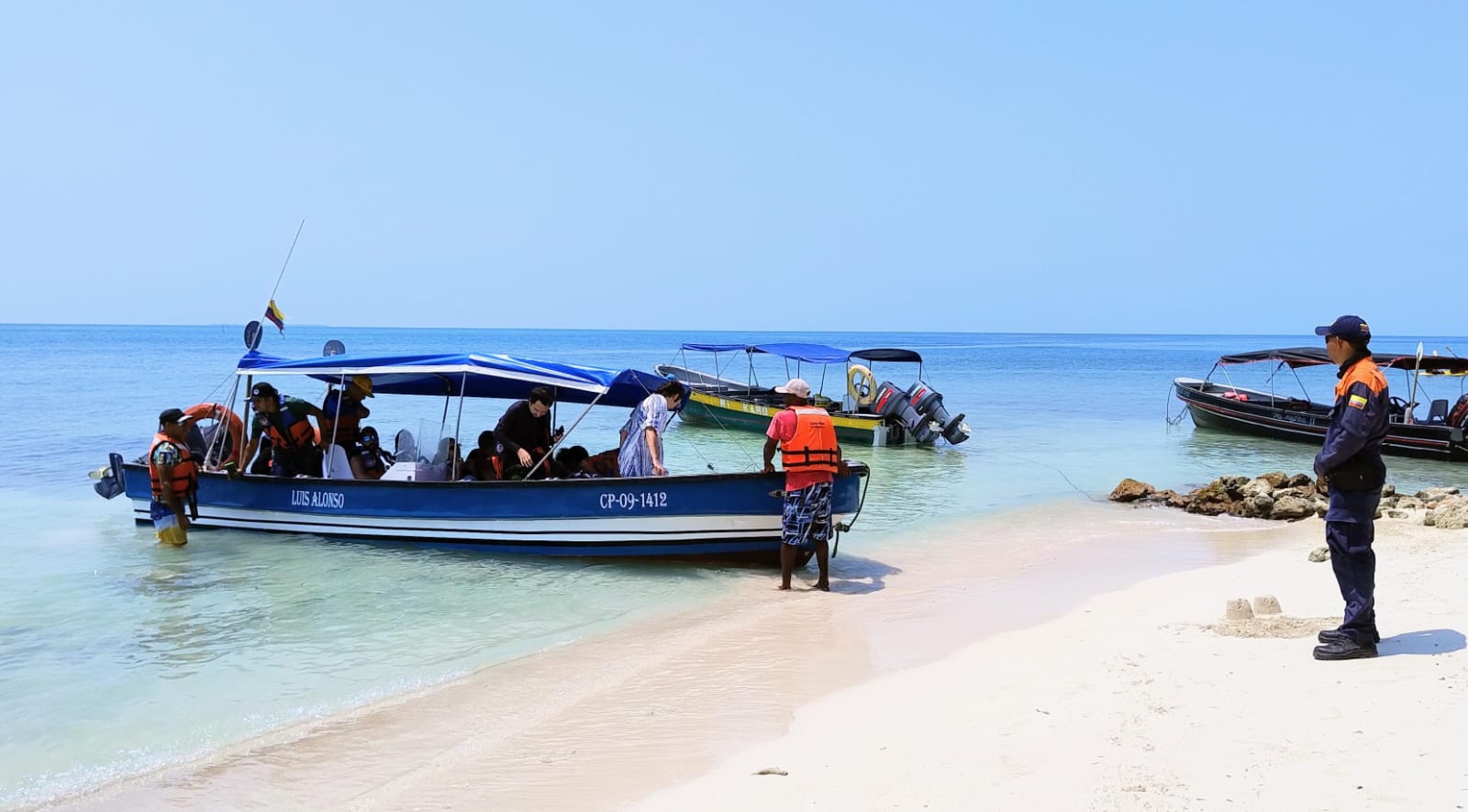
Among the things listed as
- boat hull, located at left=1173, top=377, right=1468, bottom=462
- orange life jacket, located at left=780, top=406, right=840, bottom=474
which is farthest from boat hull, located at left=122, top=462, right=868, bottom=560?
boat hull, located at left=1173, top=377, right=1468, bottom=462

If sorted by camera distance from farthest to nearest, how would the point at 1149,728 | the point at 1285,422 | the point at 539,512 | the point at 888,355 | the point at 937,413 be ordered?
→ the point at 888,355 < the point at 1285,422 < the point at 937,413 < the point at 539,512 < the point at 1149,728

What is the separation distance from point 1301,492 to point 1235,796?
37.4 ft

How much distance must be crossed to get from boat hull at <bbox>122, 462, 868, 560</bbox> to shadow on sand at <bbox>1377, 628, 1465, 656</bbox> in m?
4.34

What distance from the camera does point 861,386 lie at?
78.0ft

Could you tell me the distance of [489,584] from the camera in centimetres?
943

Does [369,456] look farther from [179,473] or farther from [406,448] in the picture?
[179,473]

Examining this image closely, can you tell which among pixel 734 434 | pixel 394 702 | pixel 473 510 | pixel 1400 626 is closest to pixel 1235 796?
pixel 1400 626

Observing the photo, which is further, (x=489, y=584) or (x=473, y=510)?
(x=473, y=510)

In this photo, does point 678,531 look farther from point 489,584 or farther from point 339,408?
point 339,408

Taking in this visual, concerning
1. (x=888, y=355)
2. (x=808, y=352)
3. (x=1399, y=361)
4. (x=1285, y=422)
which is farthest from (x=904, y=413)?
(x=1399, y=361)

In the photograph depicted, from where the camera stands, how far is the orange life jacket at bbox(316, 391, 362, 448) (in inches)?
435

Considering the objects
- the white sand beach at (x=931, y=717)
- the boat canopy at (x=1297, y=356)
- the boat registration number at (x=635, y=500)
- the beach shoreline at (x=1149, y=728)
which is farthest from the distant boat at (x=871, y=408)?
the beach shoreline at (x=1149, y=728)

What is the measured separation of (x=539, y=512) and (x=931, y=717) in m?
5.45

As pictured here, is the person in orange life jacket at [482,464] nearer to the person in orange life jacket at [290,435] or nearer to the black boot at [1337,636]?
the person in orange life jacket at [290,435]
